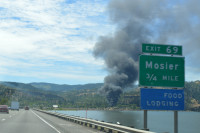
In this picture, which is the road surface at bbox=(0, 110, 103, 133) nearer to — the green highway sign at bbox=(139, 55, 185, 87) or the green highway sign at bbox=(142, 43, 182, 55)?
the green highway sign at bbox=(139, 55, 185, 87)

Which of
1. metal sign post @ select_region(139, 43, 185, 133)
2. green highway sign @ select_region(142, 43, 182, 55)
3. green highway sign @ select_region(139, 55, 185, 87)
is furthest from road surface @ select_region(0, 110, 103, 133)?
green highway sign @ select_region(142, 43, 182, 55)

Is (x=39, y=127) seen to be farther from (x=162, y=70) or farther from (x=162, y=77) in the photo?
(x=162, y=70)

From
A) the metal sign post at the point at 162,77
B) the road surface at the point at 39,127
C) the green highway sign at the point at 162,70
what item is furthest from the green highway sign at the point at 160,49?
the road surface at the point at 39,127

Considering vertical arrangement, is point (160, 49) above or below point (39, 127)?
above

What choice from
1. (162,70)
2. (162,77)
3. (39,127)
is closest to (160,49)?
(162,70)

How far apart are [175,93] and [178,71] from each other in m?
1.35

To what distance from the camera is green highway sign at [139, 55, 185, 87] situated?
16969mm

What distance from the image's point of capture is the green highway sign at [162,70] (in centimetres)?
1697

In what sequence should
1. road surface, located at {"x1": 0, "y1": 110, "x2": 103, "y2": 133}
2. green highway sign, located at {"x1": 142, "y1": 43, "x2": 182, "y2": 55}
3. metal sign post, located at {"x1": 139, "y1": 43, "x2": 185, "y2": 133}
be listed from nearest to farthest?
metal sign post, located at {"x1": 139, "y1": 43, "x2": 185, "y2": 133} < green highway sign, located at {"x1": 142, "y1": 43, "x2": 182, "y2": 55} < road surface, located at {"x1": 0, "y1": 110, "x2": 103, "y2": 133}

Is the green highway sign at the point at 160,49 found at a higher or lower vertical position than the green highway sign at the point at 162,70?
higher

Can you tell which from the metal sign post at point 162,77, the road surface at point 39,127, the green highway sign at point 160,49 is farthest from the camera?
the road surface at point 39,127

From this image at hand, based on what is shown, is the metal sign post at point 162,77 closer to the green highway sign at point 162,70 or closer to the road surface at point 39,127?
the green highway sign at point 162,70

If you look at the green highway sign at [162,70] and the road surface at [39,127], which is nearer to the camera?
the green highway sign at [162,70]

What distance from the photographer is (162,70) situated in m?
17.1
